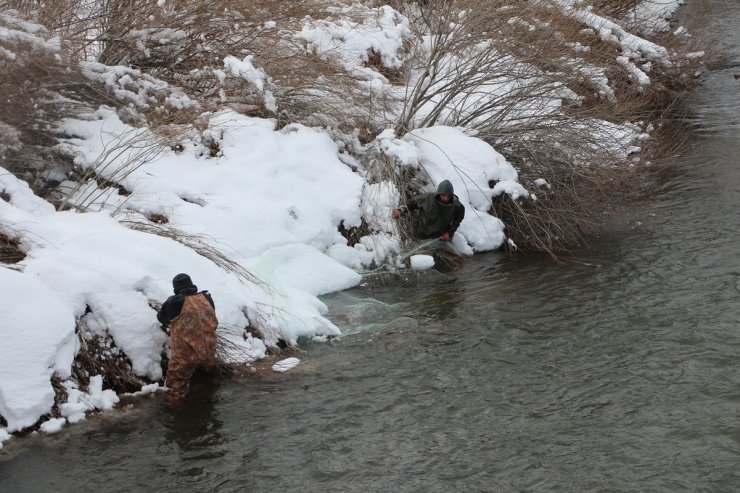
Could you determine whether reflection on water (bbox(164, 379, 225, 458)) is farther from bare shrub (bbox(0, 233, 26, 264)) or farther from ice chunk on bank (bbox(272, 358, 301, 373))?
bare shrub (bbox(0, 233, 26, 264))

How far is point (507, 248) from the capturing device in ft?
36.3

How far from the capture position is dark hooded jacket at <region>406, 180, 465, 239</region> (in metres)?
10.5

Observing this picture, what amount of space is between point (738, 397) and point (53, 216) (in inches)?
274

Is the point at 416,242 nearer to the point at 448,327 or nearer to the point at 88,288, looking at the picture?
the point at 448,327

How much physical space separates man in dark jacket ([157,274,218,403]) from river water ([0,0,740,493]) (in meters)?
0.24

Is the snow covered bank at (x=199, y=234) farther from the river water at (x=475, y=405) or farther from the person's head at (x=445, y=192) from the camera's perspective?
the person's head at (x=445, y=192)

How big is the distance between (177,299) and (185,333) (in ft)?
1.02

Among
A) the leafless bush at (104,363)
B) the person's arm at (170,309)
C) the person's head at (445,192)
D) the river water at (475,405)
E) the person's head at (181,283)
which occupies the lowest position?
the river water at (475,405)

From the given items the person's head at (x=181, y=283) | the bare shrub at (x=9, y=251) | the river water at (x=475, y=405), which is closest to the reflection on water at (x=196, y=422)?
the river water at (x=475, y=405)

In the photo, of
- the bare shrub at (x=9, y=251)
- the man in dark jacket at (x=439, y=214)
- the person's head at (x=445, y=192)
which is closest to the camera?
the bare shrub at (x=9, y=251)

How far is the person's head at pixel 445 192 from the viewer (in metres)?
10.4

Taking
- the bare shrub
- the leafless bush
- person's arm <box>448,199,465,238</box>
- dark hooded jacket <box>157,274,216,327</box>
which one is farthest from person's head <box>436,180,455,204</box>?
the bare shrub

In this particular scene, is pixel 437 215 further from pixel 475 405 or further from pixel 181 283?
pixel 181 283

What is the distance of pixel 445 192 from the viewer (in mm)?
10391
